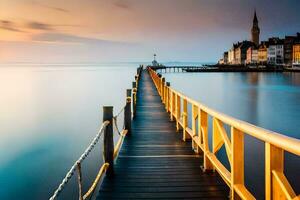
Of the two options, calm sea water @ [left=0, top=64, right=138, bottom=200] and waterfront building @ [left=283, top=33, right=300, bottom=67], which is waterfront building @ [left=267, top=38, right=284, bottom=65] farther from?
calm sea water @ [left=0, top=64, right=138, bottom=200]

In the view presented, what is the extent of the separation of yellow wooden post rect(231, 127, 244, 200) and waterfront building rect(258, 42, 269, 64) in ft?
494

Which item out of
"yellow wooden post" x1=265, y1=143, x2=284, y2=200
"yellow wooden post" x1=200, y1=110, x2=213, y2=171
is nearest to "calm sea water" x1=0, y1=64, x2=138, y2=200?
"yellow wooden post" x1=200, y1=110, x2=213, y2=171

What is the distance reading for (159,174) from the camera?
6016mm

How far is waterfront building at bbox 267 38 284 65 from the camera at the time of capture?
135m

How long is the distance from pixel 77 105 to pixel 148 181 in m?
29.8

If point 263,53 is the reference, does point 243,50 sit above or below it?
above

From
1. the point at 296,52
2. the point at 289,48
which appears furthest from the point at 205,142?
the point at 289,48

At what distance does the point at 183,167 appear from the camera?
21.0 ft

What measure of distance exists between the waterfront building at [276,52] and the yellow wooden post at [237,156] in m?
142

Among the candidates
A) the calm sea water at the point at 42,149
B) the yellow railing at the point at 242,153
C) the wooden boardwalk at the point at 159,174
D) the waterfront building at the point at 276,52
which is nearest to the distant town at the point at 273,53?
the waterfront building at the point at 276,52

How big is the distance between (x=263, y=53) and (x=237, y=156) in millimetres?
155067

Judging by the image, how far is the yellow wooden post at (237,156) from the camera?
400 cm

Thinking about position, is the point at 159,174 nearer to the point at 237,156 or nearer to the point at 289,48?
the point at 237,156

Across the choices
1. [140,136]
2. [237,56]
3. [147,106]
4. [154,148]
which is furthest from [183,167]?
[237,56]
